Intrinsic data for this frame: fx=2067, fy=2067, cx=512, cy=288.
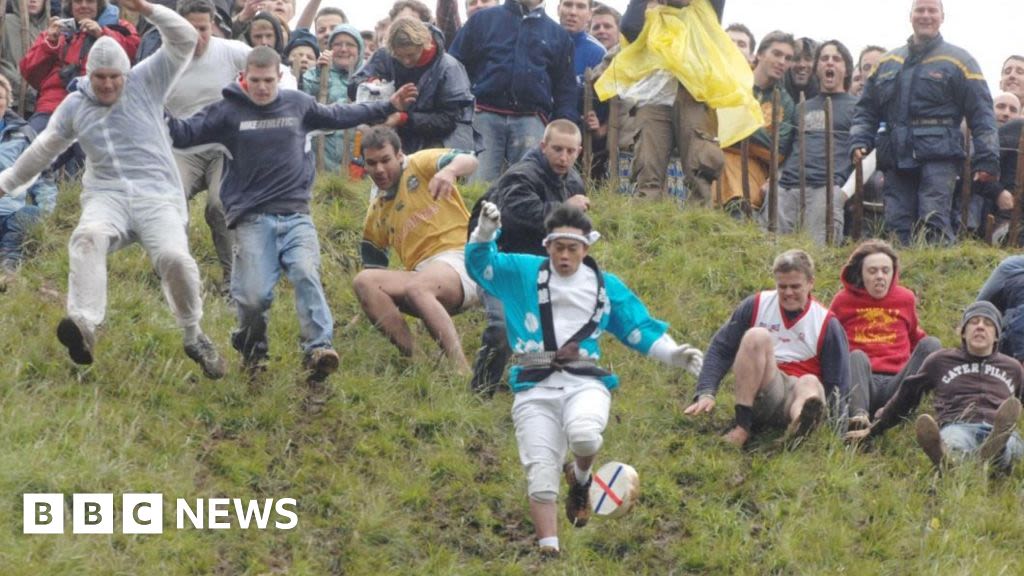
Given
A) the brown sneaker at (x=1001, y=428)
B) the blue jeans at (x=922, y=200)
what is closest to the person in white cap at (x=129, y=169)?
the brown sneaker at (x=1001, y=428)

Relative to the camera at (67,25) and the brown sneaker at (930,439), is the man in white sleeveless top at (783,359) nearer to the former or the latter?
the brown sneaker at (930,439)

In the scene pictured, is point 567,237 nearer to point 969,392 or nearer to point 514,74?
point 969,392

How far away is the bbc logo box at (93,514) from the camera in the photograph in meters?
10.8

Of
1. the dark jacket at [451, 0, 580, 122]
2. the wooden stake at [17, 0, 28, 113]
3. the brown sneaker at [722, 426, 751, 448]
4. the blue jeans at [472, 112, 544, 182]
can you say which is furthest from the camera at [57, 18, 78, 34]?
the brown sneaker at [722, 426, 751, 448]

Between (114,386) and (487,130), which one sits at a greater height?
(487,130)

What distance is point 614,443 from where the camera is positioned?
12867 mm

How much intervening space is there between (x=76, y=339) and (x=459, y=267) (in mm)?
2685

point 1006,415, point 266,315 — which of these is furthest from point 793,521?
point 266,315

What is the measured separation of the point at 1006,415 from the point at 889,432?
1207 millimetres

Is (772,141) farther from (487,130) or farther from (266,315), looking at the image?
(266,315)

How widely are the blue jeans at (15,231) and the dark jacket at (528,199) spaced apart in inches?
151

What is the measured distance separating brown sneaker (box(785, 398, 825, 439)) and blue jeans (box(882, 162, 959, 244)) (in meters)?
3.67

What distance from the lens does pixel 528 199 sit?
1264 centimetres

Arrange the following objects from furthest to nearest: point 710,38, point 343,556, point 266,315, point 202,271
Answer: point 710,38, point 202,271, point 266,315, point 343,556
